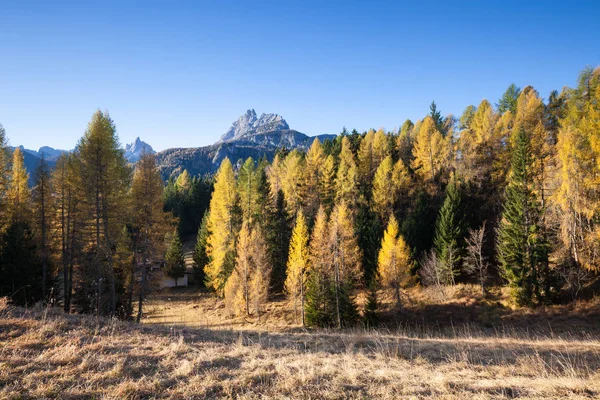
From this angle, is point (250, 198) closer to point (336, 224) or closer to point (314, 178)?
point (314, 178)

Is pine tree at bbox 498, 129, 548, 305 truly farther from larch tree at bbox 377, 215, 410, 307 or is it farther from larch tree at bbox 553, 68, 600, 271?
larch tree at bbox 377, 215, 410, 307

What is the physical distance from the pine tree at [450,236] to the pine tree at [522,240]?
4477 mm

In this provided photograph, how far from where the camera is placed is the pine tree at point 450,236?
101ft

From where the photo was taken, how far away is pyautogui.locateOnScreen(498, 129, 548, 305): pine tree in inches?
1006

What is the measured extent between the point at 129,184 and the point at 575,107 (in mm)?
31903

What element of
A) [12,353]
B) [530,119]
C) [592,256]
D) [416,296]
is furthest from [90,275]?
[530,119]

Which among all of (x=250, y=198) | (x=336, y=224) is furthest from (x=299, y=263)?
(x=250, y=198)

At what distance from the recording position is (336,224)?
25.4m

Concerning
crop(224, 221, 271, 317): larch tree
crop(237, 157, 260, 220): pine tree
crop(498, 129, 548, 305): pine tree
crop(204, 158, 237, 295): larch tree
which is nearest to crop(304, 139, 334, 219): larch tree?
crop(237, 157, 260, 220): pine tree

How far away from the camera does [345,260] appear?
25.5 metres

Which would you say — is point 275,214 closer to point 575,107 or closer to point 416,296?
point 416,296

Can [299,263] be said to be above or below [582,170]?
below

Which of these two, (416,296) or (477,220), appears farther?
(477,220)

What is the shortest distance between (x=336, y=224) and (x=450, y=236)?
49.4 ft
